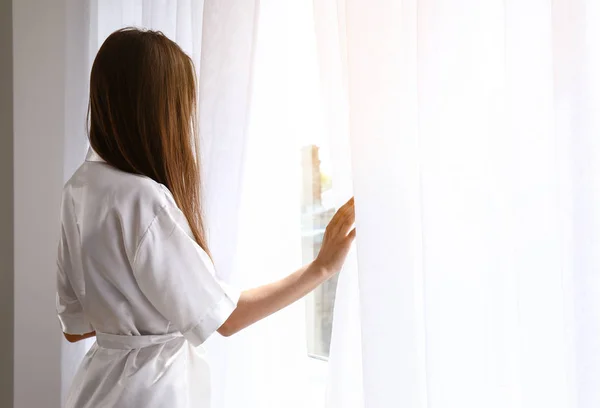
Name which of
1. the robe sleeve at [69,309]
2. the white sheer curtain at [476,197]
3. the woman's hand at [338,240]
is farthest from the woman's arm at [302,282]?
the robe sleeve at [69,309]

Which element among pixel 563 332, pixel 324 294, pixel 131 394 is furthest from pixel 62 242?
pixel 563 332

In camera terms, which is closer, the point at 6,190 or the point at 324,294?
the point at 324,294

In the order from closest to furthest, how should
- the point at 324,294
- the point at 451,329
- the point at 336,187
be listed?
the point at 451,329 → the point at 336,187 → the point at 324,294

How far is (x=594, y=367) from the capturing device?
0.62m

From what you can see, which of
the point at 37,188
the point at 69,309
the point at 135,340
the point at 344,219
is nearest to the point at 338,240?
the point at 344,219

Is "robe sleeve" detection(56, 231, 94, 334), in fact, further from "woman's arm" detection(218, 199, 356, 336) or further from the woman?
"woman's arm" detection(218, 199, 356, 336)

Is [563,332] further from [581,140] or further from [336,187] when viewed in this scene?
[336,187]

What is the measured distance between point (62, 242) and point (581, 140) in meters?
0.86

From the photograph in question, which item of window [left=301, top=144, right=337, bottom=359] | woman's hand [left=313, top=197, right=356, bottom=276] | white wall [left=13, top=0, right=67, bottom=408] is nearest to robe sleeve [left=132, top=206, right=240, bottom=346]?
woman's hand [left=313, top=197, right=356, bottom=276]

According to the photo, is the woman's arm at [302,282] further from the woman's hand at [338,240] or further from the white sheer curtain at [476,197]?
the white sheer curtain at [476,197]

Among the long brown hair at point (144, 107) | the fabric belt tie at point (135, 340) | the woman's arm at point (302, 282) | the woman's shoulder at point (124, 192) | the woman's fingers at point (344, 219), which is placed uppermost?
the long brown hair at point (144, 107)

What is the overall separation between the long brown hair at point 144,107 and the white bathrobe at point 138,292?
0.14 ft

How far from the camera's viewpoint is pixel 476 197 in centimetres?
73

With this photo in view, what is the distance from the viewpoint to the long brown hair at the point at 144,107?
1026mm
